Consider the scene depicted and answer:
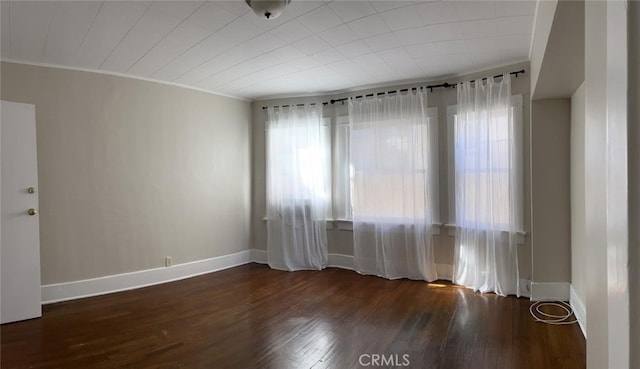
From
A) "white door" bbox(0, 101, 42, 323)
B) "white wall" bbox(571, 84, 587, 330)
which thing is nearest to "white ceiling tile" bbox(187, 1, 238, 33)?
"white door" bbox(0, 101, 42, 323)

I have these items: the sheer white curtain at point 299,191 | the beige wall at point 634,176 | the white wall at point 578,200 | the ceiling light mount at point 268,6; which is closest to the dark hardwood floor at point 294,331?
the white wall at point 578,200

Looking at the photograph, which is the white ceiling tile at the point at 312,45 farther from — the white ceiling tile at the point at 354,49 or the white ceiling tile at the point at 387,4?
the white ceiling tile at the point at 387,4

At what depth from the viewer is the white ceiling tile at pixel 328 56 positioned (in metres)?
3.06

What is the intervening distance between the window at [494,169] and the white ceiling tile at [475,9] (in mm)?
1290

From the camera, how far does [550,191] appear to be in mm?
3100

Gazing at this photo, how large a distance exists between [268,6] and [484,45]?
1.99 m

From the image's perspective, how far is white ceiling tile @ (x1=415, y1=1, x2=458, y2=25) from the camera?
7.36 feet

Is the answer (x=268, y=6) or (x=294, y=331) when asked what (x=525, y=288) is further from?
(x=268, y=6)

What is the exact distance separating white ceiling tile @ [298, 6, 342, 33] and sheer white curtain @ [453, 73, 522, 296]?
185cm

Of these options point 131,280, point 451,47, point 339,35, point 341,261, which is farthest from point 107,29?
point 341,261

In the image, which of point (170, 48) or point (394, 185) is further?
point (394, 185)

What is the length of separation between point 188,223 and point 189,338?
1965 mm

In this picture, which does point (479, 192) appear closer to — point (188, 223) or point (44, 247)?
point (188, 223)

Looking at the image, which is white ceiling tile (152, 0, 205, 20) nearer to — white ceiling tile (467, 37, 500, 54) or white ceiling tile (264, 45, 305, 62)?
white ceiling tile (264, 45, 305, 62)
